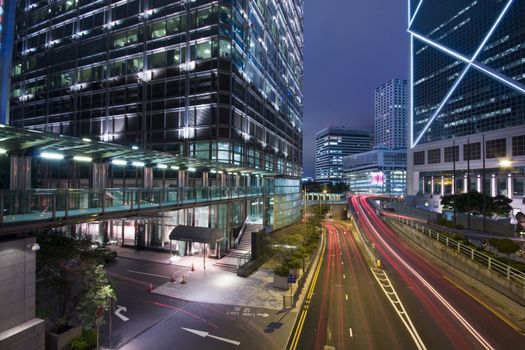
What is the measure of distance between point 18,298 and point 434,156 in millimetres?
97758

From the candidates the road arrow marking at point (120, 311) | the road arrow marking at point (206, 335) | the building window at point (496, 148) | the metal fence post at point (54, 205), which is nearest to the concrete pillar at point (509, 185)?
the building window at point (496, 148)

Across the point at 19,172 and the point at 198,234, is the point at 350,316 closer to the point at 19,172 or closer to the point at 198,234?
the point at 198,234

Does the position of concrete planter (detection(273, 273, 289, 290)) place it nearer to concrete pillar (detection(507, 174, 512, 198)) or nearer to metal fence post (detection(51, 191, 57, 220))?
metal fence post (detection(51, 191, 57, 220))

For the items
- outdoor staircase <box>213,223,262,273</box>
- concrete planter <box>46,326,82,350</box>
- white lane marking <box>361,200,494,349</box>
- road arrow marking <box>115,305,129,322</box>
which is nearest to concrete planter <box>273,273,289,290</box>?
outdoor staircase <box>213,223,262,273</box>

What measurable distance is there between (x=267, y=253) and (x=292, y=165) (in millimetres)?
37402

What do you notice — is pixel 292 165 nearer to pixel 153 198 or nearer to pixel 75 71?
pixel 75 71

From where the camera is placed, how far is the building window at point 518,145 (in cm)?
6175

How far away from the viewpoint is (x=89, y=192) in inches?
487

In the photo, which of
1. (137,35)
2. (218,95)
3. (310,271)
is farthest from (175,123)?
(310,271)

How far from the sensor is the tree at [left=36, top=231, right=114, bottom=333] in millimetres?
11508

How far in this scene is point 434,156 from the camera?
84.1 meters

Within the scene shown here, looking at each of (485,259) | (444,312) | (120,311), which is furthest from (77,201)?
(485,259)

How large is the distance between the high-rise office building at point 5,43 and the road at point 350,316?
2205 centimetres

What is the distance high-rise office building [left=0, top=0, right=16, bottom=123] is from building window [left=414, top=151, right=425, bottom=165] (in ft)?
324
